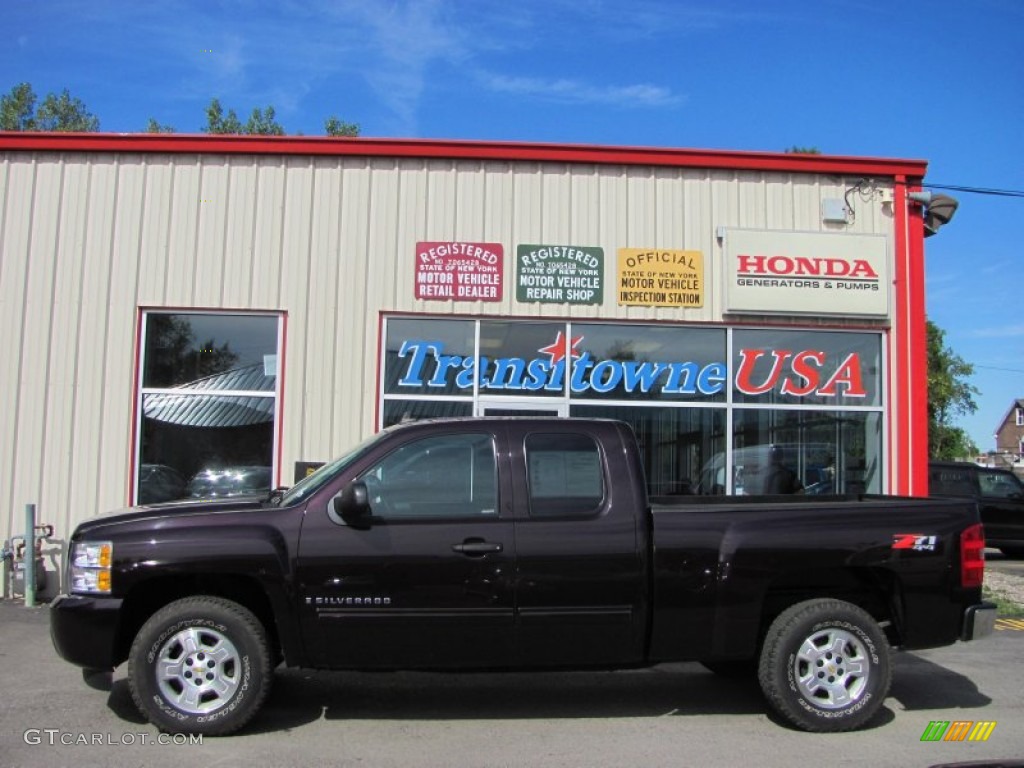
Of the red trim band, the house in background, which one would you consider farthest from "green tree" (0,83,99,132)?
the house in background

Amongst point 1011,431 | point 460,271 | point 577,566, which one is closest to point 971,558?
point 577,566

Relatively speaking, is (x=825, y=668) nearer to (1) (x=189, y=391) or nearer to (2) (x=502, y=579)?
(2) (x=502, y=579)

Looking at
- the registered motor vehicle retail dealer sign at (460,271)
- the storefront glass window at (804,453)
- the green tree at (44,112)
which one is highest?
the green tree at (44,112)

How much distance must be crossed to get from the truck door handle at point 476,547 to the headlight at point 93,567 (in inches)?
77.9

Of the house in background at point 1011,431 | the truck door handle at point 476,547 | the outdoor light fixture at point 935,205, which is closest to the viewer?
the truck door handle at point 476,547

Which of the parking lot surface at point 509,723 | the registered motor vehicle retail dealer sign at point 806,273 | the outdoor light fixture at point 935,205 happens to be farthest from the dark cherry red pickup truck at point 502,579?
the outdoor light fixture at point 935,205

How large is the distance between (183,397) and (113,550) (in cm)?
532

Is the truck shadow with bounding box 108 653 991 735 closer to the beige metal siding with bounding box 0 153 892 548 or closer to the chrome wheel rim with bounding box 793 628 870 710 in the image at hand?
the chrome wheel rim with bounding box 793 628 870 710

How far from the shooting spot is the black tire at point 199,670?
523cm

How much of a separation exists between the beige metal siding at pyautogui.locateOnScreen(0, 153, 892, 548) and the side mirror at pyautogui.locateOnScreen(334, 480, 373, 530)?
501 cm

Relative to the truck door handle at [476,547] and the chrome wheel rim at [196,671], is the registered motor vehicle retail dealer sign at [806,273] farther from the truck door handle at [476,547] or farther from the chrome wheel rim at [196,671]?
the chrome wheel rim at [196,671]

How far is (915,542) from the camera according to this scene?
5668mm

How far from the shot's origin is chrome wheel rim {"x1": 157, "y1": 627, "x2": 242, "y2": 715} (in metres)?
5.25

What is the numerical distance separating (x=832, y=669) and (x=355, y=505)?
3021mm
